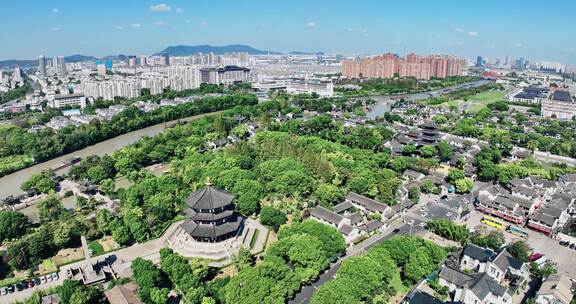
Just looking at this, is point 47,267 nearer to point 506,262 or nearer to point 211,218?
point 211,218

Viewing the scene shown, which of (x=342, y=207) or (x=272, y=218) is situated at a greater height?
(x=342, y=207)

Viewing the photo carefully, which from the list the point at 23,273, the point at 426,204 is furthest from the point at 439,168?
the point at 23,273

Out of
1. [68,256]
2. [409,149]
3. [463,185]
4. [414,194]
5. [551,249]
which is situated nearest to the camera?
[68,256]

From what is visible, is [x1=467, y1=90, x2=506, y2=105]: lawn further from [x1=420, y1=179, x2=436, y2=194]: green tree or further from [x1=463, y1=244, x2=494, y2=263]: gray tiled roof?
[x1=463, y1=244, x2=494, y2=263]: gray tiled roof

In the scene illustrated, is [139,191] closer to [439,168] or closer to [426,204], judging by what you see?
[426,204]

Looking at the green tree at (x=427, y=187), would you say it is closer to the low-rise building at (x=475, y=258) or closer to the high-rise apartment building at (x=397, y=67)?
the low-rise building at (x=475, y=258)

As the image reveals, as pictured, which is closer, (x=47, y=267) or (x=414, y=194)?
(x=47, y=267)

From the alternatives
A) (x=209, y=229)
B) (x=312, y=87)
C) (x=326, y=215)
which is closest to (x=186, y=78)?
(x=312, y=87)
